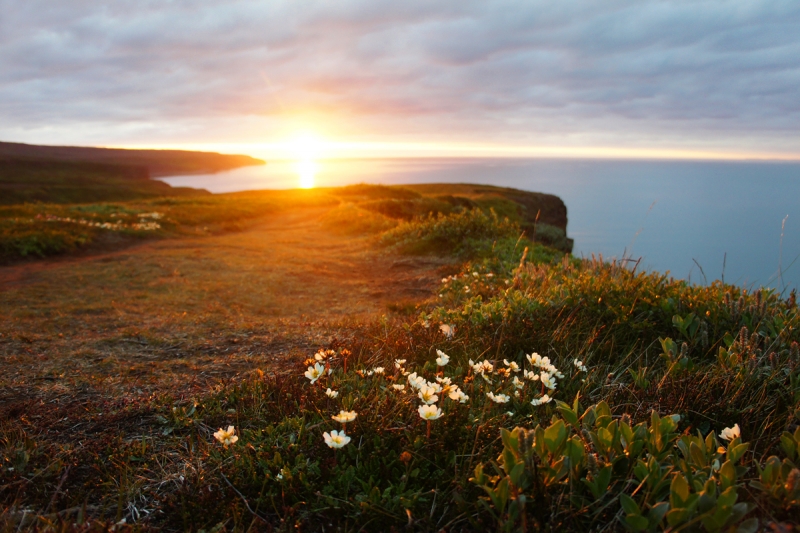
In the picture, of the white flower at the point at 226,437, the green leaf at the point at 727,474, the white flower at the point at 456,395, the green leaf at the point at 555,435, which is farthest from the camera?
the white flower at the point at 456,395

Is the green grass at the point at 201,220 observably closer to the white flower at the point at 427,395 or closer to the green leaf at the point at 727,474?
the white flower at the point at 427,395

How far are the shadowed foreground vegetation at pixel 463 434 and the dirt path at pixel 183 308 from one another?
230 millimetres

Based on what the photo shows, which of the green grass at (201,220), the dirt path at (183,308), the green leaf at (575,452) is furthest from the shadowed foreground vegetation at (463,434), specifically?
the green grass at (201,220)

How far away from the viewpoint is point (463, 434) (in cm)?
273

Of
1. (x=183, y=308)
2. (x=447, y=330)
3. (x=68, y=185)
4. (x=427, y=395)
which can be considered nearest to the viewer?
(x=427, y=395)

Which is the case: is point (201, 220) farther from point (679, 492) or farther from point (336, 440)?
point (679, 492)

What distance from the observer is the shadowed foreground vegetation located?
6.78 feet

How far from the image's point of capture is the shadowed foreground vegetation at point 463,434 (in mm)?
2066

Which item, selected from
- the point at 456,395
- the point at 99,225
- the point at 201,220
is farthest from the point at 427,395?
the point at 201,220

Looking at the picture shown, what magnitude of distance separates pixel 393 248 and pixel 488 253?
2604 millimetres

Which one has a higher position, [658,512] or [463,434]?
[658,512]

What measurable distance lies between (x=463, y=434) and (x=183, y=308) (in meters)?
5.06

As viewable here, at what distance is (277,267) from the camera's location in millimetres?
9523

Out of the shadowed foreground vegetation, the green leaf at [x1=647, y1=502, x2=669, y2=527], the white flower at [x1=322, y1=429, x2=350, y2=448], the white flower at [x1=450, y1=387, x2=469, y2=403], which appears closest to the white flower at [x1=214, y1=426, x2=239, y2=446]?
the shadowed foreground vegetation
